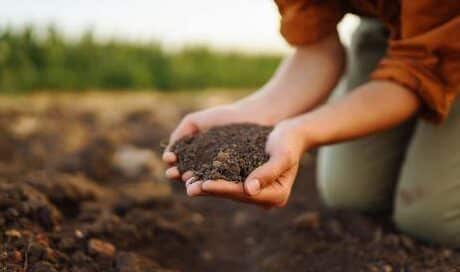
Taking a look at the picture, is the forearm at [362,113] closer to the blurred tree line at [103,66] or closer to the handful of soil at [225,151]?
the handful of soil at [225,151]

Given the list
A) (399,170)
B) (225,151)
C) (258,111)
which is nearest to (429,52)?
(258,111)

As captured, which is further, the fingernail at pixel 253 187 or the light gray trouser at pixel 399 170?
the light gray trouser at pixel 399 170

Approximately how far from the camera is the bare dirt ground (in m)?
1.63

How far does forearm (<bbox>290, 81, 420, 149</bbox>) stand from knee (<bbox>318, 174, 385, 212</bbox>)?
65 centimetres

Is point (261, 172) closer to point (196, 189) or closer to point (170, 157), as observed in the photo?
point (196, 189)

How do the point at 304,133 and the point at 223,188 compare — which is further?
the point at 304,133

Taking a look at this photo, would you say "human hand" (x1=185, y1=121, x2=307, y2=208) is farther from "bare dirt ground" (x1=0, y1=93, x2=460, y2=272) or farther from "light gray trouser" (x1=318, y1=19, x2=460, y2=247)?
"light gray trouser" (x1=318, y1=19, x2=460, y2=247)

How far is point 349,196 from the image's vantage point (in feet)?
7.73

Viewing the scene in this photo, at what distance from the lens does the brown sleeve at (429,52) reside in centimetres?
161

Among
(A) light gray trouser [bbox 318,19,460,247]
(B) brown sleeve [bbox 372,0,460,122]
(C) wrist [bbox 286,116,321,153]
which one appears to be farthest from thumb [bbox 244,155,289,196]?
(A) light gray trouser [bbox 318,19,460,247]

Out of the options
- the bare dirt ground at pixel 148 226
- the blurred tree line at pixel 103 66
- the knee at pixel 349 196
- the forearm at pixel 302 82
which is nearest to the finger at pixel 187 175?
the bare dirt ground at pixel 148 226

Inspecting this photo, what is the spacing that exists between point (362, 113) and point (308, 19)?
12.7 inches

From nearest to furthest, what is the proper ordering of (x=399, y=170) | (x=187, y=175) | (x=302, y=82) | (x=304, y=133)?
1. (x=187, y=175)
2. (x=304, y=133)
3. (x=302, y=82)
4. (x=399, y=170)

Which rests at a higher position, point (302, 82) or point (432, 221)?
point (302, 82)
